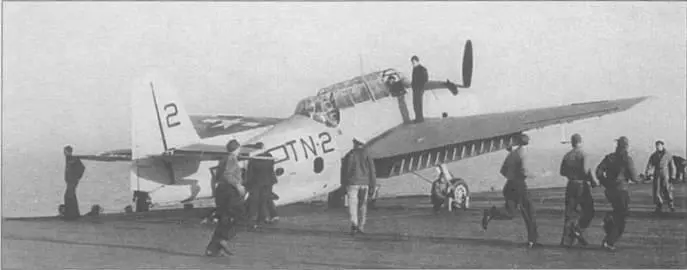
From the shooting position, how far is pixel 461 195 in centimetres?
1242

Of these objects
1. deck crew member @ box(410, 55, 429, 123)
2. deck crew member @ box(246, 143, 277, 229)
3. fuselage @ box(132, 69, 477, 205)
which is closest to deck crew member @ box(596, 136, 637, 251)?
fuselage @ box(132, 69, 477, 205)

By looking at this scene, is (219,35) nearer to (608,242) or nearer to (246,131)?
(246,131)

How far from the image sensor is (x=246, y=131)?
10.7 m

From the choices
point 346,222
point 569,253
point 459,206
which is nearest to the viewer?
point 569,253

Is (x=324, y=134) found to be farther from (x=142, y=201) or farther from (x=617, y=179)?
(x=617, y=179)

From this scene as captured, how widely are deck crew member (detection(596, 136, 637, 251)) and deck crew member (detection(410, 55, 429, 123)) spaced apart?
305cm

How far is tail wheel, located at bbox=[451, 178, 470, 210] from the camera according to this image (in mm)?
12375

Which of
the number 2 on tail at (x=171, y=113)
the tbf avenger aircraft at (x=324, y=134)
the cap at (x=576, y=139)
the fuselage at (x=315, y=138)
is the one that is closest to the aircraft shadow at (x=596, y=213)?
the tbf avenger aircraft at (x=324, y=134)

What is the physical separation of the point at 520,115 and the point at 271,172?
145 inches

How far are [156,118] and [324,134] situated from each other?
2.32 meters

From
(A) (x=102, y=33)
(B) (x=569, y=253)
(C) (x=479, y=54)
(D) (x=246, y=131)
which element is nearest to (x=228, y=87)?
(D) (x=246, y=131)

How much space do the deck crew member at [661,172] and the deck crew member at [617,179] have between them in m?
2.75

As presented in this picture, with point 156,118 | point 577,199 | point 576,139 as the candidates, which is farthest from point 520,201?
point 156,118

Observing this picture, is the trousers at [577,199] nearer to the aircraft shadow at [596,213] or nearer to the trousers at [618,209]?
the trousers at [618,209]
